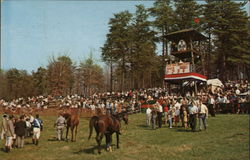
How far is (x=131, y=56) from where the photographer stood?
Result: 56906mm

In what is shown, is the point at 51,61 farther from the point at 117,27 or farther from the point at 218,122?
the point at 218,122

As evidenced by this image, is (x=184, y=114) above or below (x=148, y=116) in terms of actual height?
above

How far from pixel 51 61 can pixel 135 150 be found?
53562 mm

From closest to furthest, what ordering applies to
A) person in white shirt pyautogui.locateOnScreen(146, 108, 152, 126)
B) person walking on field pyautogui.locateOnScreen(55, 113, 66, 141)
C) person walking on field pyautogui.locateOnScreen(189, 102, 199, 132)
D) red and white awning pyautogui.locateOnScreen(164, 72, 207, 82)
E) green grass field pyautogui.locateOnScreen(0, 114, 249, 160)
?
green grass field pyautogui.locateOnScreen(0, 114, 249, 160), person walking on field pyautogui.locateOnScreen(55, 113, 66, 141), person walking on field pyautogui.locateOnScreen(189, 102, 199, 132), person in white shirt pyautogui.locateOnScreen(146, 108, 152, 126), red and white awning pyautogui.locateOnScreen(164, 72, 207, 82)

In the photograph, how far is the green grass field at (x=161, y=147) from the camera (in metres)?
12.7

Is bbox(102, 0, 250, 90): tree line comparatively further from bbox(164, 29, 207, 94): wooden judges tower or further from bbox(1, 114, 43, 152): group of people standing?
bbox(1, 114, 43, 152): group of people standing

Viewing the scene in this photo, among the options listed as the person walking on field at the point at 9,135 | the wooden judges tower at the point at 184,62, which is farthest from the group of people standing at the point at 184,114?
the wooden judges tower at the point at 184,62

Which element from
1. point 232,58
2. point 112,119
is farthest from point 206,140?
point 232,58

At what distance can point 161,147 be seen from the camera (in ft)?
47.7

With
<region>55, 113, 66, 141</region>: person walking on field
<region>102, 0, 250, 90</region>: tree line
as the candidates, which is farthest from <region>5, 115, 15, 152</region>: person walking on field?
<region>102, 0, 250, 90</region>: tree line

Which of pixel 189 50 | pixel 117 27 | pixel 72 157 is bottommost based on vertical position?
pixel 72 157

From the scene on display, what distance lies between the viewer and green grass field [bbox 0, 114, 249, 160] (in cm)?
1275

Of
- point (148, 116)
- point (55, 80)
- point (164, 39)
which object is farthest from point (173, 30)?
point (148, 116)

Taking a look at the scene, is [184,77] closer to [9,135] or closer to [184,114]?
[184,114]
